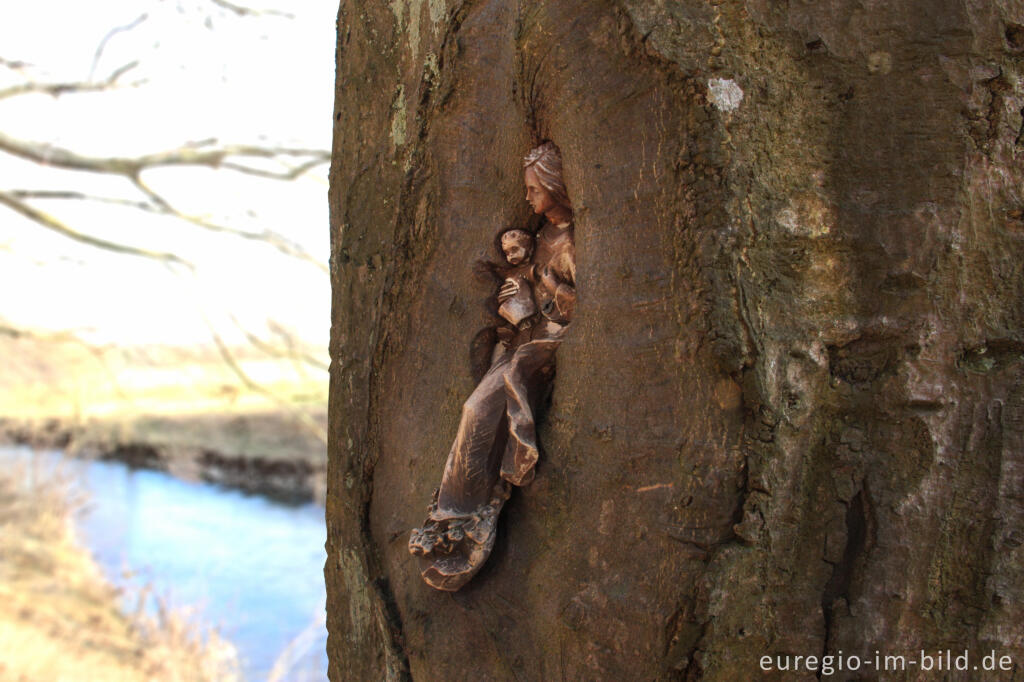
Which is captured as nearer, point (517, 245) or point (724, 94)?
point (724, 94)

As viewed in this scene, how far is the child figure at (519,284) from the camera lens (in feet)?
6.29

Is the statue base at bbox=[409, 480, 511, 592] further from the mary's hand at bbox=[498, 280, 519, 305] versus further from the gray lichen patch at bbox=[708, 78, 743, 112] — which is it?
the gray lichen patch at bbox=[708, 78, 743, 112]

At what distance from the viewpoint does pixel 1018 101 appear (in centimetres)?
158

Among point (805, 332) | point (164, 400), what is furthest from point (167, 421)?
point (805, 332)

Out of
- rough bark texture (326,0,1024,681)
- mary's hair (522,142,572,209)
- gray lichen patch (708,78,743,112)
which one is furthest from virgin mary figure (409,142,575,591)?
gray lichen patch (708,78,743,112)

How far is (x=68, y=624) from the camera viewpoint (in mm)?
8141

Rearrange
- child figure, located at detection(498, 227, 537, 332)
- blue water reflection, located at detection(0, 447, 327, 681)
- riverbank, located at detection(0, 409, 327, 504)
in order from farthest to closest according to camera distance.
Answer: riverbank, located at detection(0, 409, 327, 504) → blue water reflection, located at detection(0, 447, 327, 681) → child figure, located at detection(498, 227, 537, 332)

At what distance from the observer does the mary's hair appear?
1.81m

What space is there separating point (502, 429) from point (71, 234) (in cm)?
622

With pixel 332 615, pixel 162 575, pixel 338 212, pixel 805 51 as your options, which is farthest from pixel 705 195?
pixel 162 575

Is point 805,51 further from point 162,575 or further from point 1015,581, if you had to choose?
point 162,575

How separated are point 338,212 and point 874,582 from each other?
1.50 metres

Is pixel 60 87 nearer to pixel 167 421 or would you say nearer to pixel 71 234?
pixel 71 234

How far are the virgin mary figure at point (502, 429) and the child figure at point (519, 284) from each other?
0.06 ft
